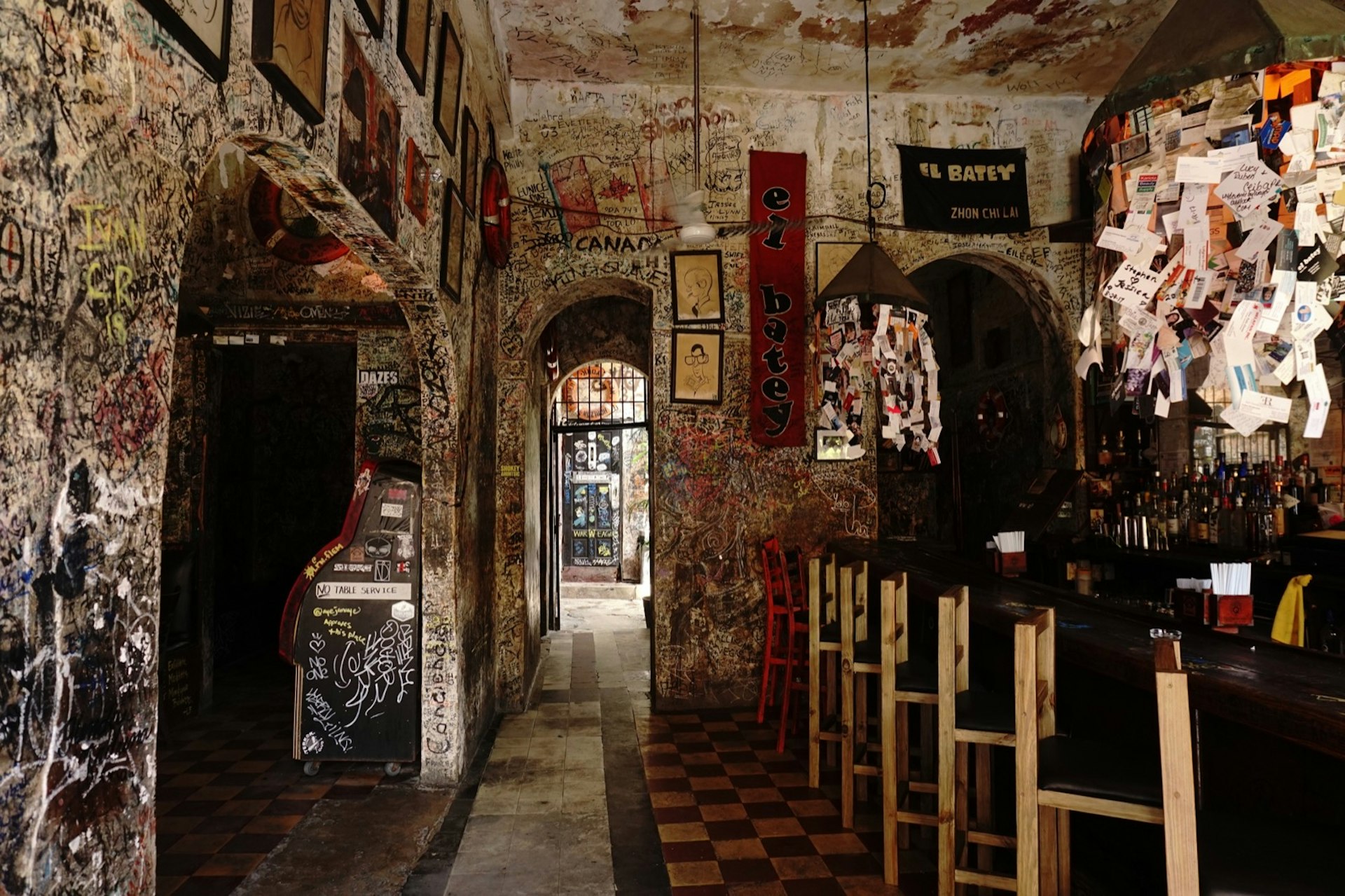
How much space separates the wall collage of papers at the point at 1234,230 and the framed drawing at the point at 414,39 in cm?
265

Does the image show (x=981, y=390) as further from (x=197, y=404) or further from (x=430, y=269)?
(x=197, y=404)

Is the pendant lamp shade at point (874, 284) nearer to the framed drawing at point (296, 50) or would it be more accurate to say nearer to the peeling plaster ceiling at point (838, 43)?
the peeling plaster ceiling at point (838, 43)

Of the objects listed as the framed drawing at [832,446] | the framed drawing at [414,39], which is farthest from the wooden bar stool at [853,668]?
the framed drawing at [414,39]

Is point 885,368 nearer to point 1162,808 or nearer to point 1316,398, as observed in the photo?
point 1316,398

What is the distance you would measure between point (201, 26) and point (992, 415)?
27.6 ft

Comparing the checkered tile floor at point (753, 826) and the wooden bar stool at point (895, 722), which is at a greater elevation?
the wooden bar stool at point (895, 722)

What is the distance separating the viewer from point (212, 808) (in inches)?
161

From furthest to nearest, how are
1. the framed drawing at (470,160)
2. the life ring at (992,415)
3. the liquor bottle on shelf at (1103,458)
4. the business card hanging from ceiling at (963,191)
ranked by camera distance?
1. the life ring at (992,415)
2. the liquor bottle on shelf at (1103,458)
3. the business card hanging from ceiling at (963,191)
4. the framed drawing at (470,160)

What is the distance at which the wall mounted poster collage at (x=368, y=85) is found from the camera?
5.86 ft

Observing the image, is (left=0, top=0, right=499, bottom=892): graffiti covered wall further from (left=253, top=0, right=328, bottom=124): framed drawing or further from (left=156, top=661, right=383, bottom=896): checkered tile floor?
(left=156, top=661, right=383, bottom=896): checkered tile floor

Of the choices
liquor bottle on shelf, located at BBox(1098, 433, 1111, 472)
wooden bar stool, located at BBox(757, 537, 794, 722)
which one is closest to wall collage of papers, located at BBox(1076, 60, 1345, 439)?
wooden bar stool, located at BBox(757, 537, 794, 722)

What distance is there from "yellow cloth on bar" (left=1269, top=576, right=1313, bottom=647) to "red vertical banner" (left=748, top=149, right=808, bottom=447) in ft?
9.84

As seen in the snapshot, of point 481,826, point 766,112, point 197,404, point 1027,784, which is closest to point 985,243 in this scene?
point 766,112

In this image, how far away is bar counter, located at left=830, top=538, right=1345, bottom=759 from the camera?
1.82 m
